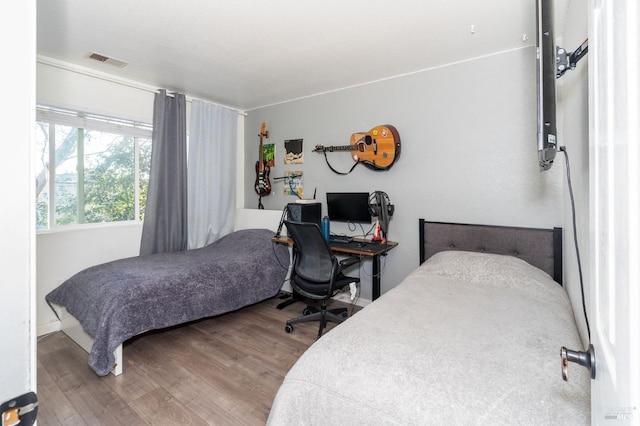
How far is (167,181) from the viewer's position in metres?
3.44

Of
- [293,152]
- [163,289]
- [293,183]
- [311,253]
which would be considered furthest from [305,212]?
[163,289]

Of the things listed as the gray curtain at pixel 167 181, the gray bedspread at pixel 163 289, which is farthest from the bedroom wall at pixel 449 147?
the gray curtain at pixel 167 181

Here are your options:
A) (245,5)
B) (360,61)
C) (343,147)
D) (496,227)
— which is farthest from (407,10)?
(496,227)

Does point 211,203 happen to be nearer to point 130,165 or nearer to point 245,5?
point 130,165

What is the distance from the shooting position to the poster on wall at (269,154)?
4.13 m

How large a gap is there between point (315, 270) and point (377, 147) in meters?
1.39

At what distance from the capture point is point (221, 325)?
115 inches

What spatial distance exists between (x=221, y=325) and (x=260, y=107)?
9.35 ft

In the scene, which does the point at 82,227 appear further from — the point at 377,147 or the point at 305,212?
the point at 377,147

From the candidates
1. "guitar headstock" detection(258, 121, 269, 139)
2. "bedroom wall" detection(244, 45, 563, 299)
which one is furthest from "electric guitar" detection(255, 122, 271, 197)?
"bedroom wall" detection(244, 45, 563, 299)

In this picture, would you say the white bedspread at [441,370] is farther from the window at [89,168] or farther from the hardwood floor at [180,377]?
the window at [89,168]

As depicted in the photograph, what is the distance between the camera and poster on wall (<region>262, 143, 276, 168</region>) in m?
4.13

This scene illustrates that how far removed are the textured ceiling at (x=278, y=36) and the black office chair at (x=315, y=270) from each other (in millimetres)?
1460

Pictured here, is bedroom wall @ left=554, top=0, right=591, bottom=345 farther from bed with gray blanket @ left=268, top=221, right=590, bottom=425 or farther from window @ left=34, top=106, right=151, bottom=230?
window @ left=34, top=106, right=151, bottom=230
